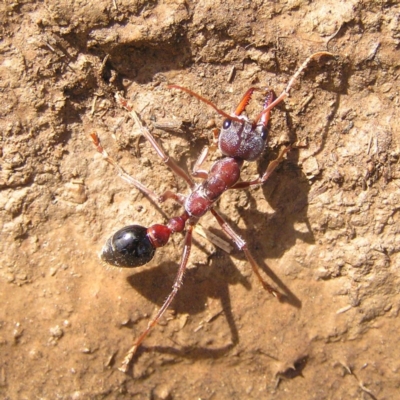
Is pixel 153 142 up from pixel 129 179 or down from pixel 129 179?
up

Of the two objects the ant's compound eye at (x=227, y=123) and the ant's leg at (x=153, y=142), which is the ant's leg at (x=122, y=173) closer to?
the ant's leg at (x=153, y=142)

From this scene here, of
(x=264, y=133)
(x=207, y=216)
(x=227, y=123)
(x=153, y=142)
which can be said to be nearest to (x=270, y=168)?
(x=264, y=133)

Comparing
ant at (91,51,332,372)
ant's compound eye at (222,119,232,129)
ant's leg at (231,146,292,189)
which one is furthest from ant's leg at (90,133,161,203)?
ant's compound eye at (222,119,232,129)

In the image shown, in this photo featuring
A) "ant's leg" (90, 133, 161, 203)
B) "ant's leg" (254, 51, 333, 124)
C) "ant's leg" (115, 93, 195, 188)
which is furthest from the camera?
"ant's leg" (90, 133, 161, 203)

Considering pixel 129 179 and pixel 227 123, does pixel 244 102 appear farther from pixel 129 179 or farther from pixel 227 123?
pixel 129 179

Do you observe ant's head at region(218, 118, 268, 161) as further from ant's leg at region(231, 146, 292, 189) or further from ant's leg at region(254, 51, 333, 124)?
ant's leg at region(231, 146, 292, 189)

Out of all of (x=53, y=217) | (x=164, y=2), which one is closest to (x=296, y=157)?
(x=164, y=2)

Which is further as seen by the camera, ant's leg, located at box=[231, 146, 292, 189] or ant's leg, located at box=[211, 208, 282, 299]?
ant's leg, located at box=[211, 208, 282, 299]
